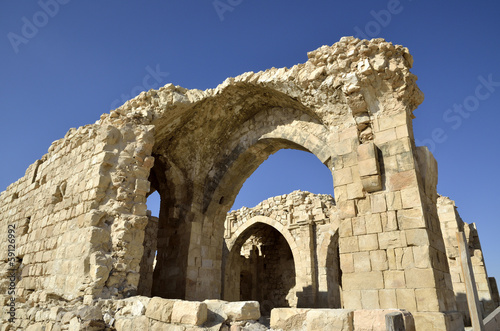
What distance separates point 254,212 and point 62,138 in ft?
28.1

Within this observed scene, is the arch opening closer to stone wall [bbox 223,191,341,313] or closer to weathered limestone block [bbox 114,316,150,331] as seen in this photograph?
stone wall [bbox 223,191,341,313]

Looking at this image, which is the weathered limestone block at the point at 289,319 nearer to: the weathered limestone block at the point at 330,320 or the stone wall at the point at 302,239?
the weathered limestone block at the point at 330,320

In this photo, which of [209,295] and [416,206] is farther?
[209,295]

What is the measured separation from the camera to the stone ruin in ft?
13.4

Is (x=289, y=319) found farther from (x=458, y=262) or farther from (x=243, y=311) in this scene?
Result: (x=458, y=262)

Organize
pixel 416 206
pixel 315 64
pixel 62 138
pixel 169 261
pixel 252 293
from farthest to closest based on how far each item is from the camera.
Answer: pixel 252 293, pixel 169 261, pixel 62 138, pixel 315 64, pixel 416 206

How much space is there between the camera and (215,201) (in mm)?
7840

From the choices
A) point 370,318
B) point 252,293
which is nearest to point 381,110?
point 370,318

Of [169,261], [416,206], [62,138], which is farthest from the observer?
[169,261]

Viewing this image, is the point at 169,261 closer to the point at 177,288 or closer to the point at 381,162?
the point at 177,288

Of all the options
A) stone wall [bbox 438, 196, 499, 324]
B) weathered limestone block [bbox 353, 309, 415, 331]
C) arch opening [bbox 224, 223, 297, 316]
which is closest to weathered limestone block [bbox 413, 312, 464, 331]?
weathered limestone block [bbox 353, 309, 415, 331]

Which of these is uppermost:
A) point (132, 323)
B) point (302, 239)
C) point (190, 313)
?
point (302, 239)

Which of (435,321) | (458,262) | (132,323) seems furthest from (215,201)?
(458,262)

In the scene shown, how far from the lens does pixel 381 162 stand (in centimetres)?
490
